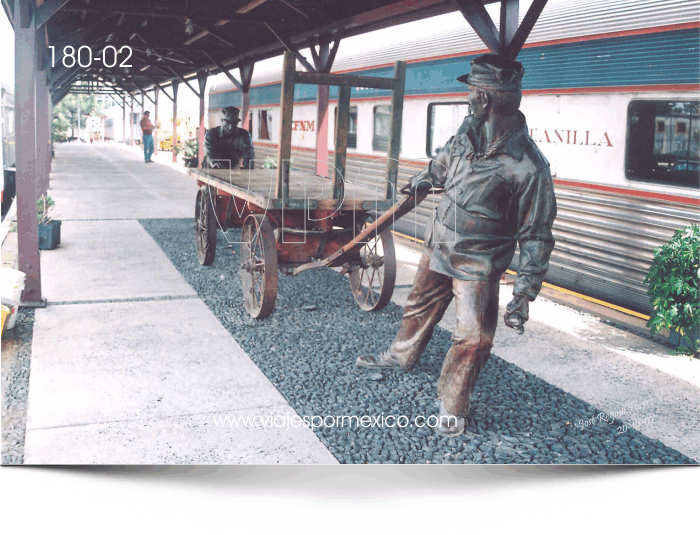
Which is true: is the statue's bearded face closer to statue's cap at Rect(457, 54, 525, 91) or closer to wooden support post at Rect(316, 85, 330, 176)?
wooden support post at Rect(316, 85, 330, 176)

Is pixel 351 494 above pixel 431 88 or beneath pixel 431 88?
beneath

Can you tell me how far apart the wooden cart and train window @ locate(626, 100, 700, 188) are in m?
1.99

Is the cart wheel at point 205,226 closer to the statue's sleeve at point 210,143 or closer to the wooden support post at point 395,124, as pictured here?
the statue's sleeve at point 210,143

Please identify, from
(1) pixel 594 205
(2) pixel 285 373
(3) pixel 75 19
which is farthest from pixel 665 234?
(3) pixel 75 19

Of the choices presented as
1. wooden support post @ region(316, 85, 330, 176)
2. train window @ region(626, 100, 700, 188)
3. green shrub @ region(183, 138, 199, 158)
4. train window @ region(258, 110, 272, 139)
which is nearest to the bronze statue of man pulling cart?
train window @ region(626, 100, 700, 188)

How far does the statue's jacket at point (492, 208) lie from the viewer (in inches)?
137

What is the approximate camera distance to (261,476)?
11.4 ft

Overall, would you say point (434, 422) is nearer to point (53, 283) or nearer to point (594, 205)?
point (594, 205)

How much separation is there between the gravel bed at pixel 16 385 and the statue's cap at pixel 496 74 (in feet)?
9.67

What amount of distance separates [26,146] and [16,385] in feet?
6.81

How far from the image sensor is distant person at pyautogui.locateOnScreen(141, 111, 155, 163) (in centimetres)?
1033

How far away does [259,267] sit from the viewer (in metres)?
5.79

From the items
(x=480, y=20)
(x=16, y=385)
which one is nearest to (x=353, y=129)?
(x=480, y=20)

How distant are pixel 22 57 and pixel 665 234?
17.2 ft
